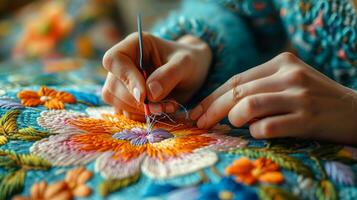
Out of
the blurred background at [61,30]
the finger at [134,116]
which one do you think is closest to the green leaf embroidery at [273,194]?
the finger at [134,116]

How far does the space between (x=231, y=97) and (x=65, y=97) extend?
247 mm

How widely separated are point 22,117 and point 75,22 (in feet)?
1.92

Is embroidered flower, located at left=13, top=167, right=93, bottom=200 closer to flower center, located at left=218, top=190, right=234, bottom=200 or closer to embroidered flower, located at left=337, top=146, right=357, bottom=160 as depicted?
flower center, located at left=218, top=190, right=234, bottom=200

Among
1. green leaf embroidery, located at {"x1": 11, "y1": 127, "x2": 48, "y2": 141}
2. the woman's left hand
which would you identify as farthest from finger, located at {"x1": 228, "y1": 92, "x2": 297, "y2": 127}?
green leaf embroidery, located at {"x1": 11, "y1": 127, "x2": 48, "y2": 141}

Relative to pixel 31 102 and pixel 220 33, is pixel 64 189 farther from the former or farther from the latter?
pixel 220 33

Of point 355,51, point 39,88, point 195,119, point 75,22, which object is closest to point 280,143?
point 195,119

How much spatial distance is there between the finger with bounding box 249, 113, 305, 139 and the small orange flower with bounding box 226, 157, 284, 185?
0.04 metres

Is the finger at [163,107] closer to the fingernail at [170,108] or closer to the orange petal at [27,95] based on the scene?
the fingernail at [170,108]

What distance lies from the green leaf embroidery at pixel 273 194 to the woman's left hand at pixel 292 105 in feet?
0.26

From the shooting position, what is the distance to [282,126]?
1.32ft

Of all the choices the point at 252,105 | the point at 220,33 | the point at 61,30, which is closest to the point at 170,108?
the point at 252,105

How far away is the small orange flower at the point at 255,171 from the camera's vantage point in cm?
35

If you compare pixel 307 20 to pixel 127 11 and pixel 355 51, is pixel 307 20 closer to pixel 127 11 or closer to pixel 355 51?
pixel 355 51

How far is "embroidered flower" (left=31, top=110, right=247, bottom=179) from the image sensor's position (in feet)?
1.24
